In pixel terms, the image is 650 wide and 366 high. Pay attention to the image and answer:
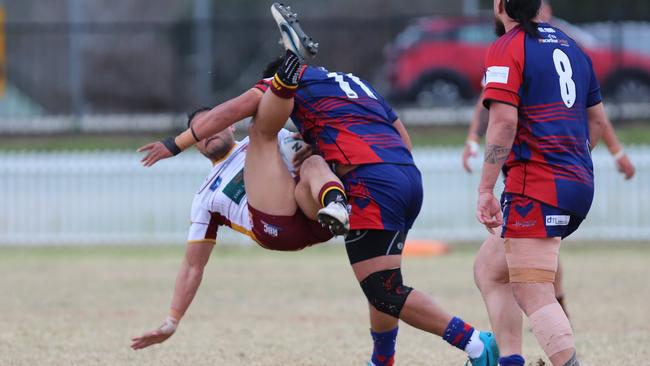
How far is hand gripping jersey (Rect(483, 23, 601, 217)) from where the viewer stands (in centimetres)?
519

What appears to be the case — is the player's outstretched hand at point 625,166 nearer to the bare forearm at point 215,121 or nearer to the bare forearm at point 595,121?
the bare forearm at point 595,121

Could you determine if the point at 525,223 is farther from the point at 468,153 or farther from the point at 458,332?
the point at 468,153

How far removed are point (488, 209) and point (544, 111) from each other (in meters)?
0.52

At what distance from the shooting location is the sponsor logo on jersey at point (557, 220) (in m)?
5.26

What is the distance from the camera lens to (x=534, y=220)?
5.26m

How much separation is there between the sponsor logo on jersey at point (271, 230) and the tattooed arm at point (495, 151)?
1.23 metres

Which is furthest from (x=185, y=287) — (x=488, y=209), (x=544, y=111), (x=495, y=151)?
(x=544, y=111)

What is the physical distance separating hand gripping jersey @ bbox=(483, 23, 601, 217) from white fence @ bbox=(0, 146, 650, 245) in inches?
373

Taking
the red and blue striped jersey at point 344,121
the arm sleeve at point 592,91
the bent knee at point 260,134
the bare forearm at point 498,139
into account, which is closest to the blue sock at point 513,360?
the bare forearm at point 498,139

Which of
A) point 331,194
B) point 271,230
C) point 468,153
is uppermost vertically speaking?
point 331,194

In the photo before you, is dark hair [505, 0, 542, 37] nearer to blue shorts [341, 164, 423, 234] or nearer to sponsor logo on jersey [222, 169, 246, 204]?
blue shorts [341, 164, 423, 234]

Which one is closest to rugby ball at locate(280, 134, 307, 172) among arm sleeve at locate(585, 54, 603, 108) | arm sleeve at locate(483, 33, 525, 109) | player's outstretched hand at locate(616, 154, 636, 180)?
Answer: arm sleeve at locate(483, 33, 525, 109)

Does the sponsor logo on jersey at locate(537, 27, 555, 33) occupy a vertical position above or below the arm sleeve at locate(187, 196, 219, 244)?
above

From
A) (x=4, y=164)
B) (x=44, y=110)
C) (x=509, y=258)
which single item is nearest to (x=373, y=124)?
(x=509, y=258)
